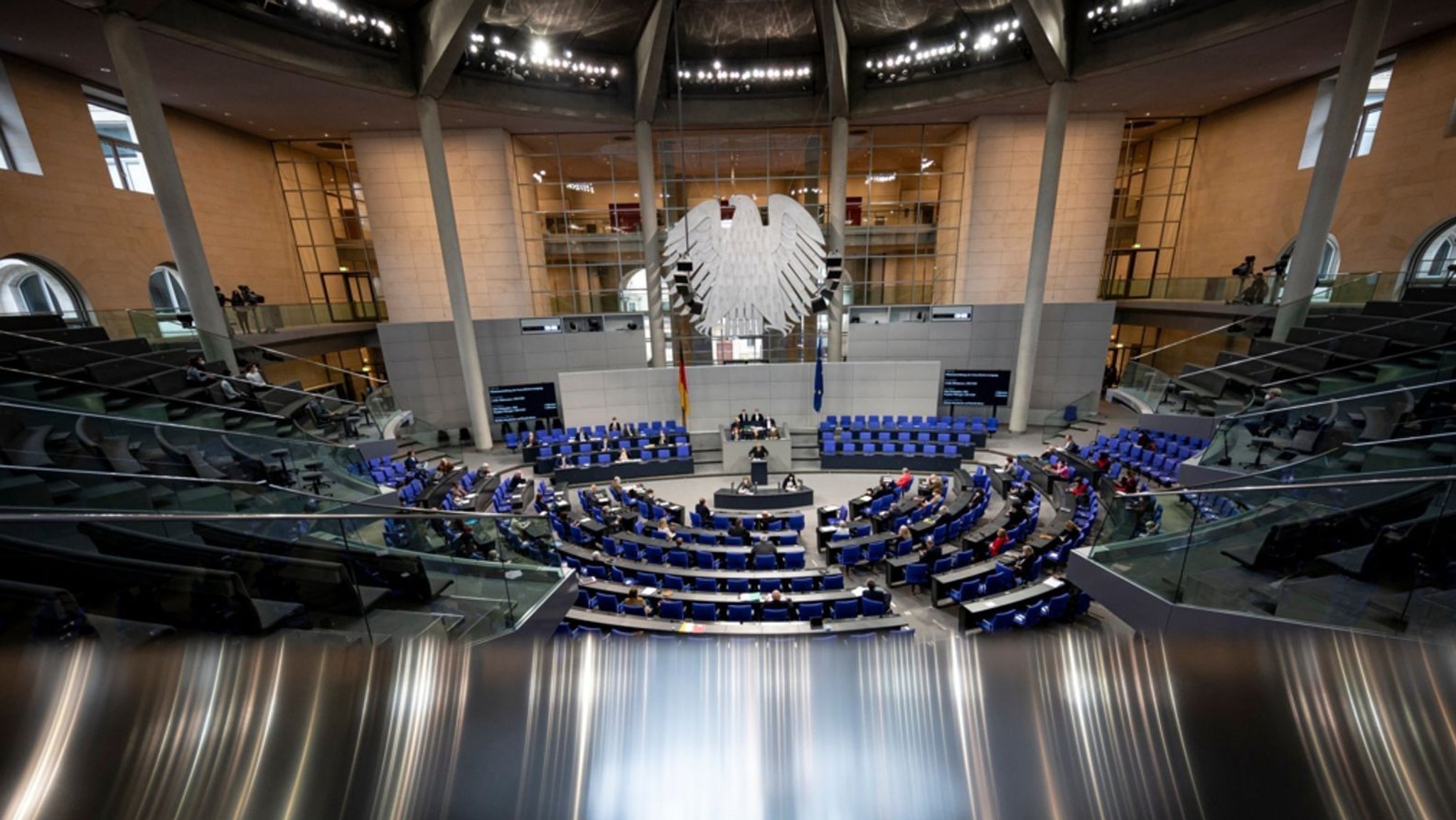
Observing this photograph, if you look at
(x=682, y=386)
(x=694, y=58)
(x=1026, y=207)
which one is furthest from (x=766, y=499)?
(x=694, y=58)

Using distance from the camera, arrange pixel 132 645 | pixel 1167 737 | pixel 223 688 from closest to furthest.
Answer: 1. pixel 1167 737
2. pixel 223 688
3. pixel 132 645

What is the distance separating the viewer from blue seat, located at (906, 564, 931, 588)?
9117mm

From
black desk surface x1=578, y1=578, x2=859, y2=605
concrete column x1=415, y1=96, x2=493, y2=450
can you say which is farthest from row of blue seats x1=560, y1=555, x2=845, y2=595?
concrete column x1=415, y1=96, x2=493, y2=450

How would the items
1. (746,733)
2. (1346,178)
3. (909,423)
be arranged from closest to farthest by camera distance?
(746,733) → (1346,178) → (909,423)

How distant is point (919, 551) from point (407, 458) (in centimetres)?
1301

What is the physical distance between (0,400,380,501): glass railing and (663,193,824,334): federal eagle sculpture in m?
6.07

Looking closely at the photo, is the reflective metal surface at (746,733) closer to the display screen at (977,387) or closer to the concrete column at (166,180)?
the concrete column at (166,180)

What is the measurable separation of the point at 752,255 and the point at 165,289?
18.6 meters

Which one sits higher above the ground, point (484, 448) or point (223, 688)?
point (223, 688)

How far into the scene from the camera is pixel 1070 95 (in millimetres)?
15344

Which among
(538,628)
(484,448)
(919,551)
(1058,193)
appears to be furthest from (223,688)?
(1058,193)

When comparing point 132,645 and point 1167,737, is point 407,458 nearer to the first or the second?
point 132,645

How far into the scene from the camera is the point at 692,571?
9.05 m

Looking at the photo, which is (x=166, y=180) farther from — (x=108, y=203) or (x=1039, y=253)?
(x=1039, y=253)
